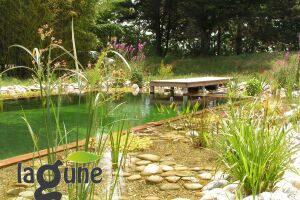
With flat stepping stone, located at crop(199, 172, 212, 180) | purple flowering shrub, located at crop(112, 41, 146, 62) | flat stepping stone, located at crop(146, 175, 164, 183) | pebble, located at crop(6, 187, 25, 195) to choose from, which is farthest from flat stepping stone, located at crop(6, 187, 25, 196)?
purple flowering shrub, located at crop(112, 41, 146, 62)

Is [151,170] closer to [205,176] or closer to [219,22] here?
[205,176]

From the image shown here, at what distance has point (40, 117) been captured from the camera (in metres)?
5.62

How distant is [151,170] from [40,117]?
3028mm

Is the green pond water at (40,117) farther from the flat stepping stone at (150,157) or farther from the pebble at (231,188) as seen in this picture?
the pebble at (231,188)

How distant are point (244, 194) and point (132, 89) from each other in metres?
7.39

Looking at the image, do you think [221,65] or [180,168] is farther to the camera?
[221,65]

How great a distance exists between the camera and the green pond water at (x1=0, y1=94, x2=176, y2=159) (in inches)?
160

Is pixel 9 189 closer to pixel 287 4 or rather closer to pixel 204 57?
pixel 204 57

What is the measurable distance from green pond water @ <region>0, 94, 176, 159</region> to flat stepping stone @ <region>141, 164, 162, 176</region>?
39cm

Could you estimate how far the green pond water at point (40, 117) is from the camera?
4066mm

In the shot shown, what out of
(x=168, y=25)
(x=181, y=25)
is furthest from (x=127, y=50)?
(x=181, y=25)

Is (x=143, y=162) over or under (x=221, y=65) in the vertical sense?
under

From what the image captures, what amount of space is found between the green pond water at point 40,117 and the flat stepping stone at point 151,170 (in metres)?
0.39

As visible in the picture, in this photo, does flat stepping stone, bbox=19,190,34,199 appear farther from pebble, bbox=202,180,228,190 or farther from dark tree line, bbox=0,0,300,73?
dark tree line, bbox=0,0,300,73
